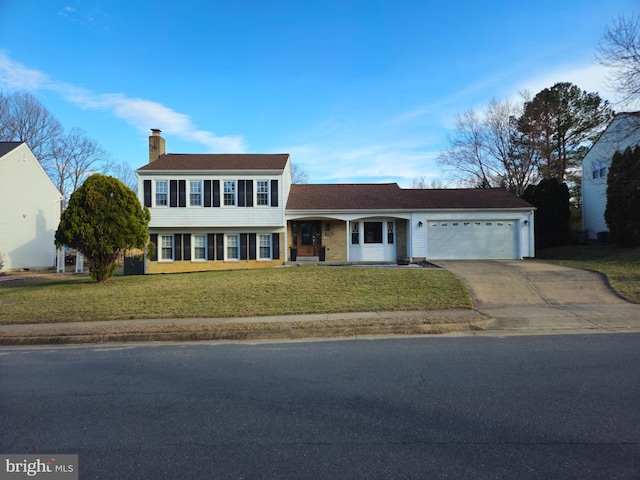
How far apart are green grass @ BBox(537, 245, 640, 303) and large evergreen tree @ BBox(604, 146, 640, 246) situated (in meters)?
0.82

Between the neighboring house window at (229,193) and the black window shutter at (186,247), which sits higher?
the neighboring house window at (229,193)

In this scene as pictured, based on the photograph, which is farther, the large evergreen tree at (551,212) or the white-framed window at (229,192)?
the large evergreen tree at (551,212)

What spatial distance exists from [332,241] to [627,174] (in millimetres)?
15974

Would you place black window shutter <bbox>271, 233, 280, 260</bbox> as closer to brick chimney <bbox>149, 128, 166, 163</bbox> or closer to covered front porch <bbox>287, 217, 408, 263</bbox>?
covered front porch <bbox>287, 217, 408, 263</bbox>

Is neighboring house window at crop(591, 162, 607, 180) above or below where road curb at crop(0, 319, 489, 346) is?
above

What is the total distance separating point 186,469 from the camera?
10.1 ft

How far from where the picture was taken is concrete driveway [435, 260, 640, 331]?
8.70 meters

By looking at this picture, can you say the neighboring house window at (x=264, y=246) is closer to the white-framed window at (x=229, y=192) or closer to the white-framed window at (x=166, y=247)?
the white-framed window at (x=229, y=192)

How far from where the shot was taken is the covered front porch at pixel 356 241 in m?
22.4

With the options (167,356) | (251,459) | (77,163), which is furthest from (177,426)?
(77,163)

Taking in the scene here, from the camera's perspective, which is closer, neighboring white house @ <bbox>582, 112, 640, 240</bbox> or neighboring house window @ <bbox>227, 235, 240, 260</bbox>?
neighboring house window @ <bbox>227, 235, 240, 260</bbox>

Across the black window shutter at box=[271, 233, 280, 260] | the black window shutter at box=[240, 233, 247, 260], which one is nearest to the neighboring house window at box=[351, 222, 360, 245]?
the black window shutter at box=[271, 233, 280, 260]

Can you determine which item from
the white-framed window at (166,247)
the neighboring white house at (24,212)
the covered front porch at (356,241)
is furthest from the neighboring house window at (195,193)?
the neighboring white house at (24,212)

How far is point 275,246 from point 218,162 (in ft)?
20.1
